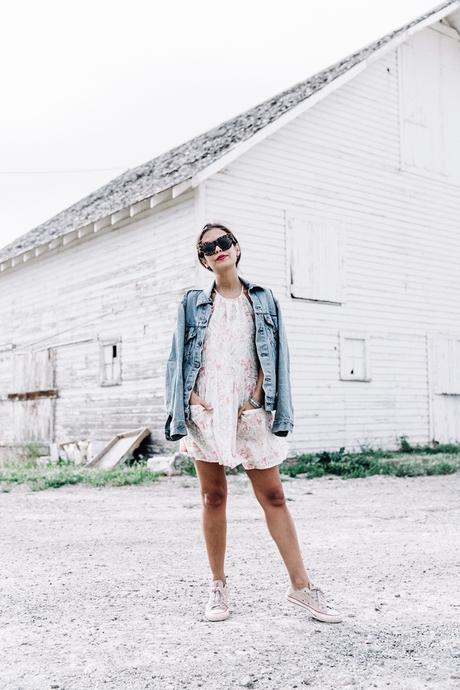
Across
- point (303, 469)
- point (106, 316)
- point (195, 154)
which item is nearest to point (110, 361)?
point (106, 316)

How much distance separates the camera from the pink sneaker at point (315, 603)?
351 centimetres

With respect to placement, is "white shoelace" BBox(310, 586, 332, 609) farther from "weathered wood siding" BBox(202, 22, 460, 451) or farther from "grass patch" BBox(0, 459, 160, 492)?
"weathered wood siding" BBox(202, 22, 460, 451)

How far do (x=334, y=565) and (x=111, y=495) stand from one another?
4.89 metres

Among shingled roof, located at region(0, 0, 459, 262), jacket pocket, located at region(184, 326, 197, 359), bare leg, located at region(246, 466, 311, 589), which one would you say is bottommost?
bare leg, located at region(246, 466, 311, 589)

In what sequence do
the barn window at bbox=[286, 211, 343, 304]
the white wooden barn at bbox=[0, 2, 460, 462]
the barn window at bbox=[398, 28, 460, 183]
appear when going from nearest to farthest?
the white wooden barn at bbox=[0, 2, 460, 462], the barn window at bbox=[286, 211, 343, 304], the barn window at bbox=[398, 28, 460, 183]

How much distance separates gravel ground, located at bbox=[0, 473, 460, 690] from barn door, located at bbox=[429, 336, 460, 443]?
8282 mm

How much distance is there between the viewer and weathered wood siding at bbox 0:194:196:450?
13.1 m

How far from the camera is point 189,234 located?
12773 millimetres

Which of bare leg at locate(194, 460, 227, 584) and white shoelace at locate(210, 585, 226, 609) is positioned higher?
bare leg at locate(194, 460, 227, 584)

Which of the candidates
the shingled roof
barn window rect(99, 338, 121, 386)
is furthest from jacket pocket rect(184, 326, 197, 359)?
barn window rect(99, 338, 121, 386)

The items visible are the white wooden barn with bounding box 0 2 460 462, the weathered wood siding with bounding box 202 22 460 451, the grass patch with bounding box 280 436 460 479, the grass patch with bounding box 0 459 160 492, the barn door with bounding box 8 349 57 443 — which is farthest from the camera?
the barn door with bounding box 8 349 57 443

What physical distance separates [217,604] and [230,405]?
95 centimetres

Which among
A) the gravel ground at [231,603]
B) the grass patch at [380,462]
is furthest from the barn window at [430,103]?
the gravel ground at [231,603]

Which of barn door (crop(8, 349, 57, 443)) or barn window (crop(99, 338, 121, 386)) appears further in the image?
barn door (crop(8, 349, 57, 443))
